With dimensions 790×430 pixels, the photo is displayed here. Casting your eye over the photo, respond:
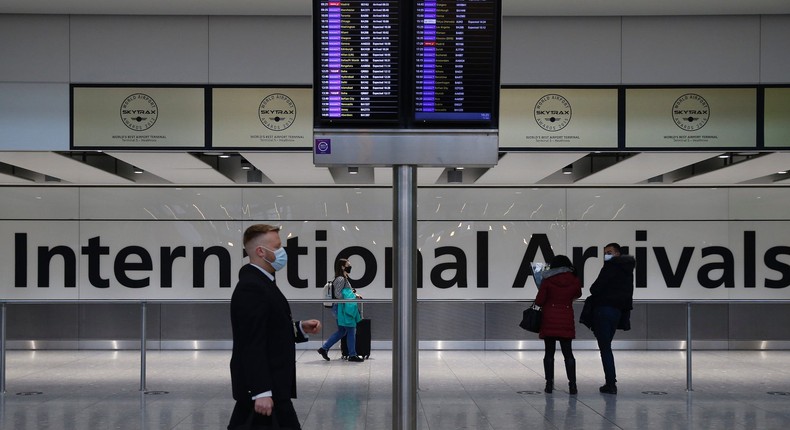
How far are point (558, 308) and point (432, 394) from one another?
1.78 metres

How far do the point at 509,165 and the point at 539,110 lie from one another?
135 inches

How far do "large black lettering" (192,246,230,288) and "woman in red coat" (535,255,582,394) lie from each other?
7.32 m

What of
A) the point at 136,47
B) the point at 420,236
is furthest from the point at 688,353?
the point at 136,47

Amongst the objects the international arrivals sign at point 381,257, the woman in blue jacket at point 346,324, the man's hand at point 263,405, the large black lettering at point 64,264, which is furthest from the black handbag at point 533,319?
the large black lettering at point 64,264

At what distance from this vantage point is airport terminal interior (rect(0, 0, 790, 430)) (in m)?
9.41

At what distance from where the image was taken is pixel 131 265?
665 inches

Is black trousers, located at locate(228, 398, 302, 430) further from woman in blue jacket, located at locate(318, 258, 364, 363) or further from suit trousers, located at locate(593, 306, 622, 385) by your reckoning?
woman in blue jacket, located at locate(318, 258, 364, 363)

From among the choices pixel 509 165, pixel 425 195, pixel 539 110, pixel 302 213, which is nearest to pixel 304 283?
pixel 302 213

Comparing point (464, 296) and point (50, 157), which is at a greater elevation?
point (50, 157)

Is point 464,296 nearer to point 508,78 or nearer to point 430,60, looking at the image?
point 508,78

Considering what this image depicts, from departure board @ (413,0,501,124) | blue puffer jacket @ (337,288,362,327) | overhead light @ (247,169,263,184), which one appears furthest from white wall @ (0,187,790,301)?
departure board @ (413,0,501,124)

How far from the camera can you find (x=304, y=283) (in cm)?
1700

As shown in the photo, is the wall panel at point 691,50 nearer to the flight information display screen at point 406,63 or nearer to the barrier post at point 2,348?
the flight information display screen at point 406,63

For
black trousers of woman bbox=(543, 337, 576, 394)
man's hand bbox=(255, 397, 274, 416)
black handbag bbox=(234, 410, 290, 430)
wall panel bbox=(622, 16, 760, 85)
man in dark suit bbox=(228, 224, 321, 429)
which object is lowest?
black trousers of woman bbox=(543, 337, 576, 394)
